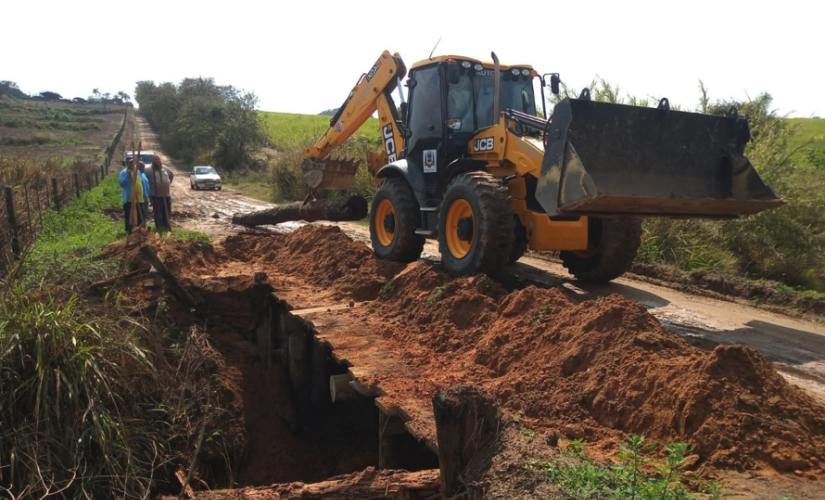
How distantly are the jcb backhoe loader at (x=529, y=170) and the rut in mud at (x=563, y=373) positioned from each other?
81 centimetres

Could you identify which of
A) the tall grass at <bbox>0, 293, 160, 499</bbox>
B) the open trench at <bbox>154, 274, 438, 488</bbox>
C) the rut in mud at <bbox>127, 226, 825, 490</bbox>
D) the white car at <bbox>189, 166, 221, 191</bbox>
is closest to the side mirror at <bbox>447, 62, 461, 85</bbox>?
the rut in mud at <bbox>127, 226, 825, 490</bbox>

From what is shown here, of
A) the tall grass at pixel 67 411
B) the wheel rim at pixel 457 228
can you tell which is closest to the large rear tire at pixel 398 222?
the wheel rim at pixel 457 228

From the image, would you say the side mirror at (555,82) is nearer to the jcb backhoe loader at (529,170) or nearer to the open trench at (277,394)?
the jcb backhoe loader at (529,170)

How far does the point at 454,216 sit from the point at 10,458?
16.5ft

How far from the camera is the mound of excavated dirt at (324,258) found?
7.92 meters

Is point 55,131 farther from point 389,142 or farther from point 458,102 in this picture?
point 458,102

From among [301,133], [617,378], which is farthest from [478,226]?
[301,133]

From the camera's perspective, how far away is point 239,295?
27.2ft

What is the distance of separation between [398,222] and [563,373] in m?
4.44

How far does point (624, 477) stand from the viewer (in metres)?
2.98

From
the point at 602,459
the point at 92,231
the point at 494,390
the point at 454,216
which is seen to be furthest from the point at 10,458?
the point at 92,231

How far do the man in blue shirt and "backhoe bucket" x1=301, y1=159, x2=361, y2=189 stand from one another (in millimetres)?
3045

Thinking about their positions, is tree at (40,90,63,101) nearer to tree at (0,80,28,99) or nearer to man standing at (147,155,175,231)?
tree at (0,80,28,99)

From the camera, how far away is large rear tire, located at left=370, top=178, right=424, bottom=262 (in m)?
8.49
